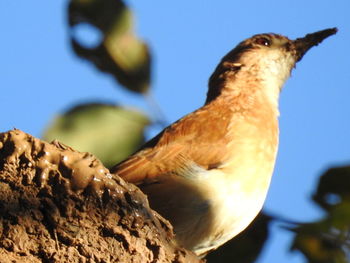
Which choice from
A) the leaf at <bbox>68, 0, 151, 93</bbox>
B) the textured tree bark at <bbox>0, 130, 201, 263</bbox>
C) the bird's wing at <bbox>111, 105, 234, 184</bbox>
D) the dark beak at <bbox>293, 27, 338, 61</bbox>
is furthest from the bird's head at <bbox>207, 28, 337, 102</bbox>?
the textured tree bark at <bbox>0, 130, 201, 263</bbox>

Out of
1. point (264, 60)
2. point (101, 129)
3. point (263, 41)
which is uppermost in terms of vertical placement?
point (263, 41)

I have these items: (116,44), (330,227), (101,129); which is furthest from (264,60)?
(330,227)

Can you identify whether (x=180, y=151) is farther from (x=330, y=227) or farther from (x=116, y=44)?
(x=330, y=227)

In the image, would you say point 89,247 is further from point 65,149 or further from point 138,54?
point 138,54

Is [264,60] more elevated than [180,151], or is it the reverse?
[264,60]

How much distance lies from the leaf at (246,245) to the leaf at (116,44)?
0.91m

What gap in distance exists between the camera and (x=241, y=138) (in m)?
5.70

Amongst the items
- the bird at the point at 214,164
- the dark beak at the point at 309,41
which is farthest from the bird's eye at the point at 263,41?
the bird at the point at 214,164

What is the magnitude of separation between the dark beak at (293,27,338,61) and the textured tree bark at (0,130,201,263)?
9.84 feet

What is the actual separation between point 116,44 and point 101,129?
456 millimetres

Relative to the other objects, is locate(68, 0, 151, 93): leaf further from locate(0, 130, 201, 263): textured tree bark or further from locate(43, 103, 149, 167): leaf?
locate(0, 130, 201, 263): textured tree bark

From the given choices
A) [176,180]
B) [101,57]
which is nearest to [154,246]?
[176,180]

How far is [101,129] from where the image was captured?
17.0ft

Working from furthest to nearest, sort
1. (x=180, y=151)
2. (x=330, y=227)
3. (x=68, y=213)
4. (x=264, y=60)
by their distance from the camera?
(x=264, y=60) < (x=180, y=151) < (x=330, y=227) < (x=68, y=213)
